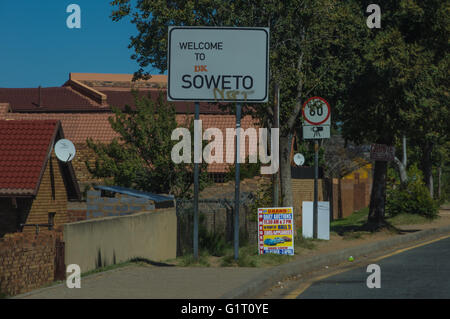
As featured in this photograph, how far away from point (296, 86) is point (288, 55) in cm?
125

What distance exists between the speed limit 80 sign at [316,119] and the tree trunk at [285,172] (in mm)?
2029

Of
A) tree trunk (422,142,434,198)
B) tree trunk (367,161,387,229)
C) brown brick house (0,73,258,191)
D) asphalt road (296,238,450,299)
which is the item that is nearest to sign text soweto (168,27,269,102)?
asphalt road (296,238,450,299)

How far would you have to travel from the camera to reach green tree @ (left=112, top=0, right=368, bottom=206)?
20.7 meters

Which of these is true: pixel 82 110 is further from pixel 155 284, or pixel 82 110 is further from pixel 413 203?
pixel 155 284

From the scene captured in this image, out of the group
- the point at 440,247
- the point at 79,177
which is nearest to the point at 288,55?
the point at 440,247

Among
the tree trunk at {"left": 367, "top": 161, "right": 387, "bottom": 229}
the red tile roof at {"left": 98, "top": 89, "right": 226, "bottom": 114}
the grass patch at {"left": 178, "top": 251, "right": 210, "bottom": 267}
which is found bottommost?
the grass patch at {"left": 178, "top": 251, "right": 210, "bottom": 267}

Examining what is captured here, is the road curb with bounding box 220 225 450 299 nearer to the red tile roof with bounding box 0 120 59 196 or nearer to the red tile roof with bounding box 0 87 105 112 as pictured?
the red tile roof with bounding box 0 120 59 196

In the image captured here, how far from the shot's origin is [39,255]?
12969 millimetres

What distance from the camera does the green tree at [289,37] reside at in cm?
2067

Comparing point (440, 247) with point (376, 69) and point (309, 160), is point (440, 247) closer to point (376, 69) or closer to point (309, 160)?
point (376, 69)

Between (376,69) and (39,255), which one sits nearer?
(39,255)

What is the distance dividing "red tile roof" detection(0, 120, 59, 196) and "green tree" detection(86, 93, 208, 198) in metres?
3.32

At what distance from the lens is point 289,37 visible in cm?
2114
